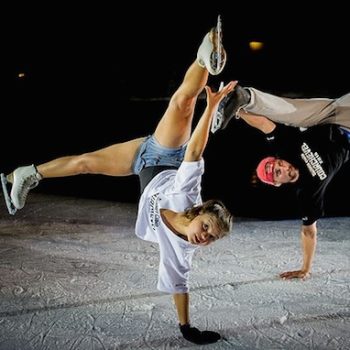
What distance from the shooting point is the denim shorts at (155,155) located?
3.69 metres

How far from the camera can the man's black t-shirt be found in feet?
14.7

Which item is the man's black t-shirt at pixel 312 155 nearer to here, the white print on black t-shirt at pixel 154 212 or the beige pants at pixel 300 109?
the beige pants at pixel 300 109

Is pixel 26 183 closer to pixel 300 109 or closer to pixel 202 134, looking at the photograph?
pixel 202 134

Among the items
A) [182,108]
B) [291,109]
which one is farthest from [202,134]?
Answer: [291,109]

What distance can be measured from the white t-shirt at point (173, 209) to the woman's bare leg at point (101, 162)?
40 centimetres

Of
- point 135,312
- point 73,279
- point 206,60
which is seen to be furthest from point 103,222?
point 206,60

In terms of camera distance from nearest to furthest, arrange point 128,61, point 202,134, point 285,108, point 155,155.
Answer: point 202,134, point 155,155, point 285,108, point 128,61

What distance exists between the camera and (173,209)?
10.6 feet

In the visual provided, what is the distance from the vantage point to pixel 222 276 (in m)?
4.87

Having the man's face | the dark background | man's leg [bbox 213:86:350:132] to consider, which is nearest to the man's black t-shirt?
the man's face

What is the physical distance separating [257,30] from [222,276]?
624 inches

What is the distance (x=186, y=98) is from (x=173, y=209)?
0.83m

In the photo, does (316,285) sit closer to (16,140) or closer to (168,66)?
(16,140)

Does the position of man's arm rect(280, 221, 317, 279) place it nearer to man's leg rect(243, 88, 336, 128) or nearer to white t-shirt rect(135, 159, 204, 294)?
man's leg rect(243, 88, 336, 128)
